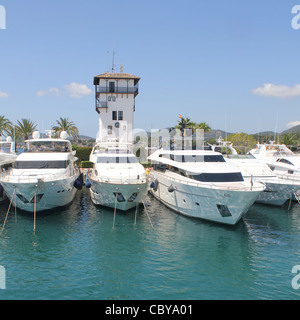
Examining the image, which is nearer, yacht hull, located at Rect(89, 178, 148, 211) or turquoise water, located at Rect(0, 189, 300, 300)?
turquoise water, located at Rect(0, 189, 300, 300)

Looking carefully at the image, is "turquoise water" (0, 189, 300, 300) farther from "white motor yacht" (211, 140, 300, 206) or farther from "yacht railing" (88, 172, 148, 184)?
"white motor yacht" (211, 140, 300, 206)

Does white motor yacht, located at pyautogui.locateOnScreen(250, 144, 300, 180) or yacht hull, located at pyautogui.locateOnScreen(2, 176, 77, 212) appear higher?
white motor yacht, located at pyautogui.locateOnScreen(250, 144, 300, 180)

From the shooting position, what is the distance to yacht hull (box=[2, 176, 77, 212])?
601 inches

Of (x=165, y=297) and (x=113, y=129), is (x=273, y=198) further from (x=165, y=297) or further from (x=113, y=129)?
(x=113, y=129)

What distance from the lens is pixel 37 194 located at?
15664 mm

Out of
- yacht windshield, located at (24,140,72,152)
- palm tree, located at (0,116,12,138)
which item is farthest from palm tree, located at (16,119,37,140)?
yacht windshield, located at (24,140,72,152)

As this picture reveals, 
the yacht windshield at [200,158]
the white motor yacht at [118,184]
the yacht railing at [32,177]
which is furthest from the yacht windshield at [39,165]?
the yacht windshield at [200,158]

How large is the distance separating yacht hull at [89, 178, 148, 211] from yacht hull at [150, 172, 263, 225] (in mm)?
1980

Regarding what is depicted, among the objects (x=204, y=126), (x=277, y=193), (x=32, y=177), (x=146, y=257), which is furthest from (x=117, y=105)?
(x=146, y=257)

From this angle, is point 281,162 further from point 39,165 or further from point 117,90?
point 117,90

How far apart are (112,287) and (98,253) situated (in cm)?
269

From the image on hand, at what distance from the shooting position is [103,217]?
16844mm
